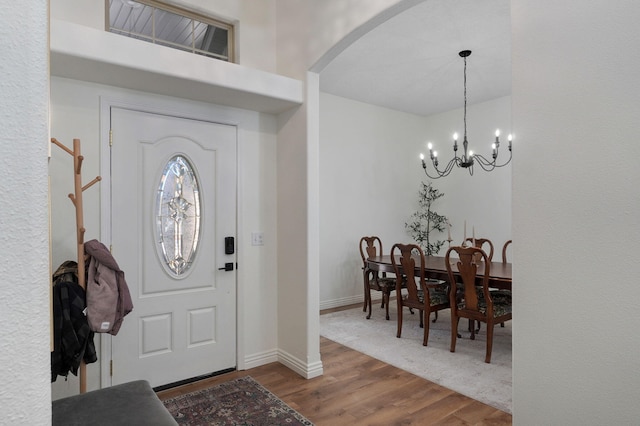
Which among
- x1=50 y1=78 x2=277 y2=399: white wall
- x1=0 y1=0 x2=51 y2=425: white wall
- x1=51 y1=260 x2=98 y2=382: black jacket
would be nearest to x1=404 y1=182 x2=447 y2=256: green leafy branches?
x1=50 y1=78 x2=277 y2=399: white wall

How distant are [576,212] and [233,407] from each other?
7.92 feet

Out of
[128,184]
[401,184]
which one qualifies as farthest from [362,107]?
[128,184]

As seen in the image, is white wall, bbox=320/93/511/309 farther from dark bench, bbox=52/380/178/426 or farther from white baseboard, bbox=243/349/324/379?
dark bench, bbox=52/380/178/426

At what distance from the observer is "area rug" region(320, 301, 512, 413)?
3009mm

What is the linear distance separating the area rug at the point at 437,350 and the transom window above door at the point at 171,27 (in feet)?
10.2

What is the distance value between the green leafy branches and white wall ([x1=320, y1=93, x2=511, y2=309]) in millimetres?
99

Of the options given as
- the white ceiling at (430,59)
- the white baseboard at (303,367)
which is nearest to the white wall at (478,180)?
the white ceiling at (430,59)

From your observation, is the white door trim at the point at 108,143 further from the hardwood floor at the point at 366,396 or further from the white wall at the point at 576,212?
the white wall at the point at 576,212

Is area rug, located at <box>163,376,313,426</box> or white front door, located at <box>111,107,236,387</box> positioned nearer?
area rug, located at <box>163,376,313,426</box>

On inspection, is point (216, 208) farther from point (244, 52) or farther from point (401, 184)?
point (401, 184)

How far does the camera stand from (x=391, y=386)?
3.02 metres

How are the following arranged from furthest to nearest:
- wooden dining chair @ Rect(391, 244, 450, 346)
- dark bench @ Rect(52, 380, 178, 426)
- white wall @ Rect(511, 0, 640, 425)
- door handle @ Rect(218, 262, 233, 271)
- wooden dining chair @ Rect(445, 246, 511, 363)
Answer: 1. wooden dining chair @ Rect(391, 244, 450, 346)
2. wooden dining chair @ Rect(445, 246, 511, 363)
3. door handle @ Rect(218, 262, 233, 271)
4. dark bench @ Rect(52, 380, 178, 426)
5. white wall @ Rect(511, 0, 640, 425)

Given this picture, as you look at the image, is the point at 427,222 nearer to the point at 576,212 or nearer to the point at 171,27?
the point at 171,27

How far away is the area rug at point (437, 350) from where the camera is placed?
3009mm
